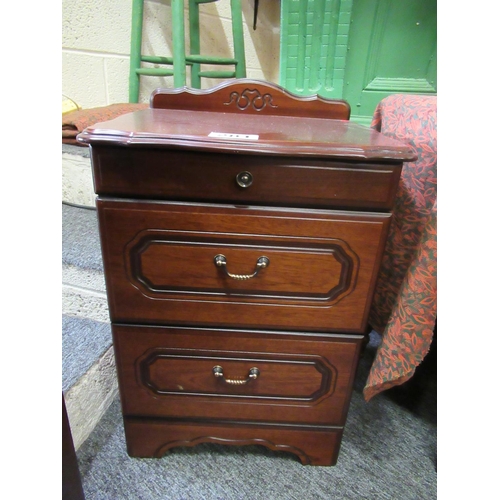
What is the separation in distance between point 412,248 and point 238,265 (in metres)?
0.41

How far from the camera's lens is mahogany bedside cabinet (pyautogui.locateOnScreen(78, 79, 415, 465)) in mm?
489

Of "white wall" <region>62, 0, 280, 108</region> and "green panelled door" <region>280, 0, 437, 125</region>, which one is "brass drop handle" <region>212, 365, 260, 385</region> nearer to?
"green panelled door" <region>280, 0, 437, 125</region>

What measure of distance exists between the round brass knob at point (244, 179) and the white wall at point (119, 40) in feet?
3.64

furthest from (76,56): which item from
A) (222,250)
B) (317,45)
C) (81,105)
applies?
(222,250)

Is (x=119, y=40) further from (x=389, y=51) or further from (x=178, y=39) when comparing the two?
(x=389, y=51)

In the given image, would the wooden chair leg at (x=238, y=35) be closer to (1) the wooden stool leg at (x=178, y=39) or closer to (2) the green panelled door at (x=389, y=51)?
(1) the wooden stool leg at (x=178, y=39)

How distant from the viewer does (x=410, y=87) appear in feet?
3.62

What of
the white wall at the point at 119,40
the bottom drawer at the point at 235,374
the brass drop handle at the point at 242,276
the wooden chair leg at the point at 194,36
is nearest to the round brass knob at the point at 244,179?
the brass drop handle at the point at 242,276

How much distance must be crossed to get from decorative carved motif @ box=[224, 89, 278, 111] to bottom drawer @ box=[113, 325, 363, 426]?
0.53m

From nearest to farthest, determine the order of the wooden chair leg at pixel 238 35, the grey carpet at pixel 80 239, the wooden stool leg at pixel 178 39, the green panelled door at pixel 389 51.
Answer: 1. the grey carpet at pixel 80 239
2. the green panelled door at pixel 389 51
3. the wooden stool leg at pixel 178 39
4. the wooden chair leg at pixel 238 35

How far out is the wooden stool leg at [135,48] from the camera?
3.95ft

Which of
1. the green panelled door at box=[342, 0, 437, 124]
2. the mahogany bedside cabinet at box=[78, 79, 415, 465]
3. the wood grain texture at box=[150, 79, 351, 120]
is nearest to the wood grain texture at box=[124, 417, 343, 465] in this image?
the mahogany bedside cabinet at box=[78, 79, 415, 465]

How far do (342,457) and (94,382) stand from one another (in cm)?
61

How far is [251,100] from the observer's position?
31.3 inches
